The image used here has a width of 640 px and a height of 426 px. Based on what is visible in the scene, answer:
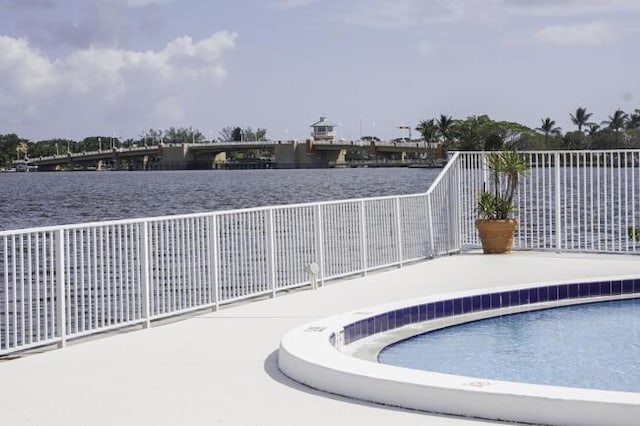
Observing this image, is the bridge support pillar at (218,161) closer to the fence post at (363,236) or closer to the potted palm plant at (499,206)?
the potted palm plant at (499,206)

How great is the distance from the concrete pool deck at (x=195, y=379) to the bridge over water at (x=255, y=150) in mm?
115088

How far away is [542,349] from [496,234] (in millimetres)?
5891

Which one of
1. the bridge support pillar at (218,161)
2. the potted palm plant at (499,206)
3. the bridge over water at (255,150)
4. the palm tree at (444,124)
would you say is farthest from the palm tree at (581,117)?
the potted palm plant at (499,206)

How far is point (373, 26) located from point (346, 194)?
16.6 meters

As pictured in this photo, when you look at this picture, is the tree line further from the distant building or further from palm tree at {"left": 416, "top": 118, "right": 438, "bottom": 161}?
the distant building

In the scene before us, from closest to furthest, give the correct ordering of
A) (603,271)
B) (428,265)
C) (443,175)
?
(603,271)
(428,265)
(443,175)

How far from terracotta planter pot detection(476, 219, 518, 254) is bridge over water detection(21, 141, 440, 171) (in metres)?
109

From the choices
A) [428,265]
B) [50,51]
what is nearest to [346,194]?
[50,51]

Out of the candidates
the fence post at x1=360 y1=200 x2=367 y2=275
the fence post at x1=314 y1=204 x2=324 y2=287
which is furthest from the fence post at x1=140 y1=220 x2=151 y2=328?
the fence post at x1=360 y1=200 x2=367 y2=275

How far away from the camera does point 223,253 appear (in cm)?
998

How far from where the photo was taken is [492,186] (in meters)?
15.0

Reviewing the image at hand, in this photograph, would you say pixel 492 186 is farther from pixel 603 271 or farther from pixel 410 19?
pixel 410 19

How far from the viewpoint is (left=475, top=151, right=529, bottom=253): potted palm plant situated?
13.9 metres

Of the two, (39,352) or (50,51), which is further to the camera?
(50,51)
